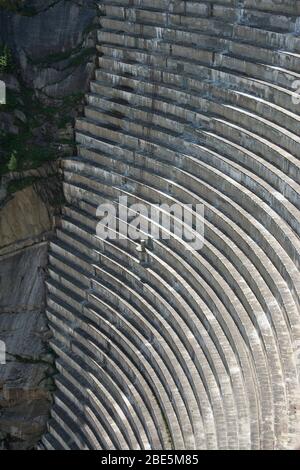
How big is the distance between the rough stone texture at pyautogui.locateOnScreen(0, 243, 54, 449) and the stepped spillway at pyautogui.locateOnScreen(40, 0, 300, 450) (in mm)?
493

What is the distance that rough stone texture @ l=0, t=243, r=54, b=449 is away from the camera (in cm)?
2295

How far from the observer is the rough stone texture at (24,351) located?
23.0 m

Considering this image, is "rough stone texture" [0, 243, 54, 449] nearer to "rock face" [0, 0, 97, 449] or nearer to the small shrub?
"rock face" [0, 0, 97, 449]

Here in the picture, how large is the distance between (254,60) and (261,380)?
9.69 m

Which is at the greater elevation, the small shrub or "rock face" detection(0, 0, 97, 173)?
"rock face" detection(0, 0, 97, 173)

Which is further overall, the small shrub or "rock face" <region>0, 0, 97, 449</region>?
the small shrub

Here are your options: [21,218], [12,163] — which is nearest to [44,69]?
[12,163]

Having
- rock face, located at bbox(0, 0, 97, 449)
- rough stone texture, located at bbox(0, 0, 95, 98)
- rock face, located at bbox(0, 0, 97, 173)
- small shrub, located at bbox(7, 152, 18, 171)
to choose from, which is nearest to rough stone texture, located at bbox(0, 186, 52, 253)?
rock face, located at bbox(0, 0, 97, 449)

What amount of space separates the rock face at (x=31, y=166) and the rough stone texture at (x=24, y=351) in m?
0.03

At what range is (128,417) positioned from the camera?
19797 millimetres

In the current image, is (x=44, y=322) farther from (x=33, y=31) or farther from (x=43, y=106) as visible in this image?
(x=33, y=31)

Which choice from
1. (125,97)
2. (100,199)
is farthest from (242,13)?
(100,199)

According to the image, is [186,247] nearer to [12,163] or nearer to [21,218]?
[21,218]

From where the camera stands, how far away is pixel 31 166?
24453 mm
